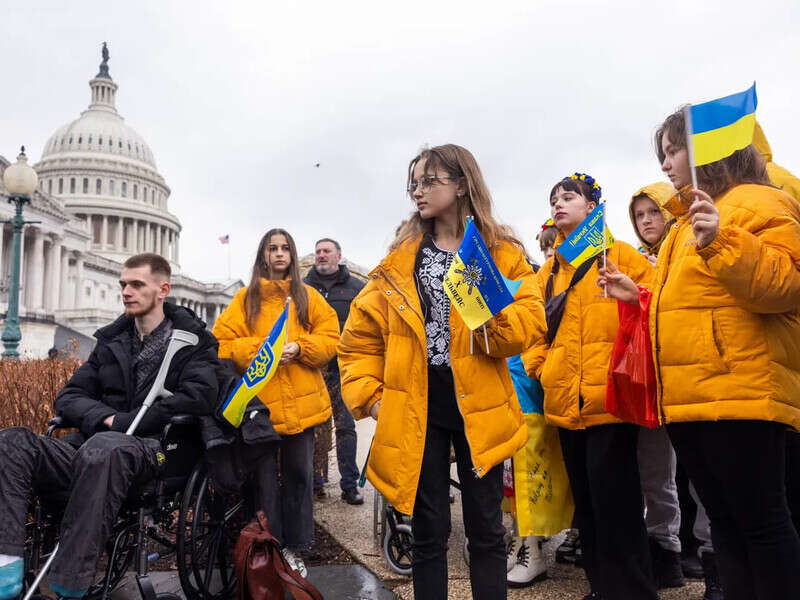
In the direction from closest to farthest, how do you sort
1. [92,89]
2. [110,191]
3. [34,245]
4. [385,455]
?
[385,455], [34,245], [110,191], [92,89]

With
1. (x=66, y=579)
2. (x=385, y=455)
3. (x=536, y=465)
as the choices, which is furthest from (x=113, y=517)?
(x=536, y=465)

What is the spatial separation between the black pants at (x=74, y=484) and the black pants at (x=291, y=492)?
3.13ft

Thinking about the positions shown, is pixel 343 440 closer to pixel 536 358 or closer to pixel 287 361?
pixel 287 361

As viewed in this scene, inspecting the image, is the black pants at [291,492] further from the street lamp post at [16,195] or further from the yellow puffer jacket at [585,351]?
the street lamp post at [16,195]

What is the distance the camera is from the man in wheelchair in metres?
2.67

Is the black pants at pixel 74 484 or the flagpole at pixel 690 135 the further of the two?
the black pants at pixel 74 484

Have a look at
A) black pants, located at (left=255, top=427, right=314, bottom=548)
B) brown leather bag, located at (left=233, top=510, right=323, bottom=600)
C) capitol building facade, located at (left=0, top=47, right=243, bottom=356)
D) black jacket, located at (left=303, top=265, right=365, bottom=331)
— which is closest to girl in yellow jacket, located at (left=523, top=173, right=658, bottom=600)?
brown leather bag, located at (left=233, top=510, right=323, bottom=600)

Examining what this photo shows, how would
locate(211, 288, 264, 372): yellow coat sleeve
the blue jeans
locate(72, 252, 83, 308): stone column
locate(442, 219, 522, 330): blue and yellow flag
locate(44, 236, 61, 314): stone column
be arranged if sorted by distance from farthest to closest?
locate(72, 252, 83, 308): stone column → locate(44, 236, 61, 314): stone column → the blue jeans → locate(211, 288, 264, 372): yellow coat sleeve → locate(442, 219, 522, 330): blue and yellow flag

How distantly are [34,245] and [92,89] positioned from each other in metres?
Answer: 43.5

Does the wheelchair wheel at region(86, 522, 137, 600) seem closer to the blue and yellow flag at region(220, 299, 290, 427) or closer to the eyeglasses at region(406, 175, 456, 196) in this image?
the blue and yellow flag at region(220, 299, 290, 427)

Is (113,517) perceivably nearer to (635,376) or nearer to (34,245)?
(635,376)

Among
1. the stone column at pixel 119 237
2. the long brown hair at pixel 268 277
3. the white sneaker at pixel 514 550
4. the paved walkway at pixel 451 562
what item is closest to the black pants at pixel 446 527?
the paved walkway at pixel 451 562

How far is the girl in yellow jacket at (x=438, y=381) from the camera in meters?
2.58

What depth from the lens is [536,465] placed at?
3.62 metres
